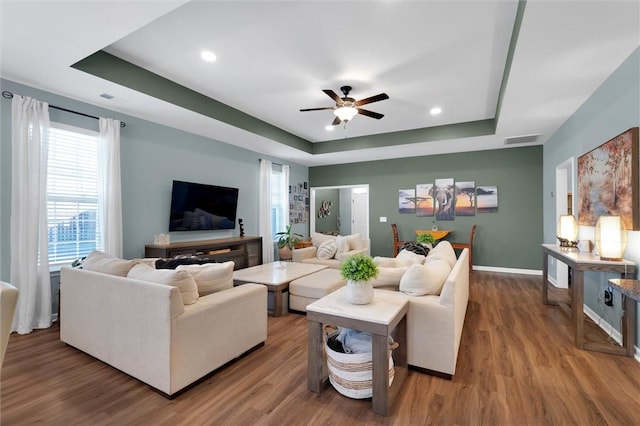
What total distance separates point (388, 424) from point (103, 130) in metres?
4.36

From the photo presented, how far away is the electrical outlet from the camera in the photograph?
303 cm

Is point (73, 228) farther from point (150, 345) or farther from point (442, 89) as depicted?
point (442, 89)

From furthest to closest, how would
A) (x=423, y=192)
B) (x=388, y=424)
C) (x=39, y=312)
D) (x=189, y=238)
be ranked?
1. (x=423, y=192)
2. (x=189, y=238)
3. (x=39, y=312)
4. (x=388, y=424)

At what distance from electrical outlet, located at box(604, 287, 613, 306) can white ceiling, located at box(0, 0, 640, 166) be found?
210 cm

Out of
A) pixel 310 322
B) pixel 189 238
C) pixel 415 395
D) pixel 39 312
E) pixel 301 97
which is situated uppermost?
pixel 301 97

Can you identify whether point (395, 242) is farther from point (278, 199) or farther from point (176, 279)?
point (176, 279)

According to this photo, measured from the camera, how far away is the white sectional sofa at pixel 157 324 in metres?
1.99

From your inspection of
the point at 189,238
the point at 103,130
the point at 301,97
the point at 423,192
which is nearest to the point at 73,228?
the point at 103,130

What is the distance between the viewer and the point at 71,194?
362cm

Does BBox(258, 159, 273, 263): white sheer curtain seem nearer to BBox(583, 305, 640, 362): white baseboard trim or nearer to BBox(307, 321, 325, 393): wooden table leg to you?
BBox(307, 321, 325, 393): wooden table leg

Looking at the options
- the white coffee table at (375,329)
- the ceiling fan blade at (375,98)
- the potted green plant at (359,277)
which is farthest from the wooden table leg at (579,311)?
the ceiling fan blade at (375,98)

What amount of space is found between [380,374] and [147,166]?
416 centimetres

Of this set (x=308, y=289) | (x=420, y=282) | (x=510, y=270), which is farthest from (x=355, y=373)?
(x=510, y=270)

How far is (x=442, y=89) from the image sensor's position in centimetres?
392
